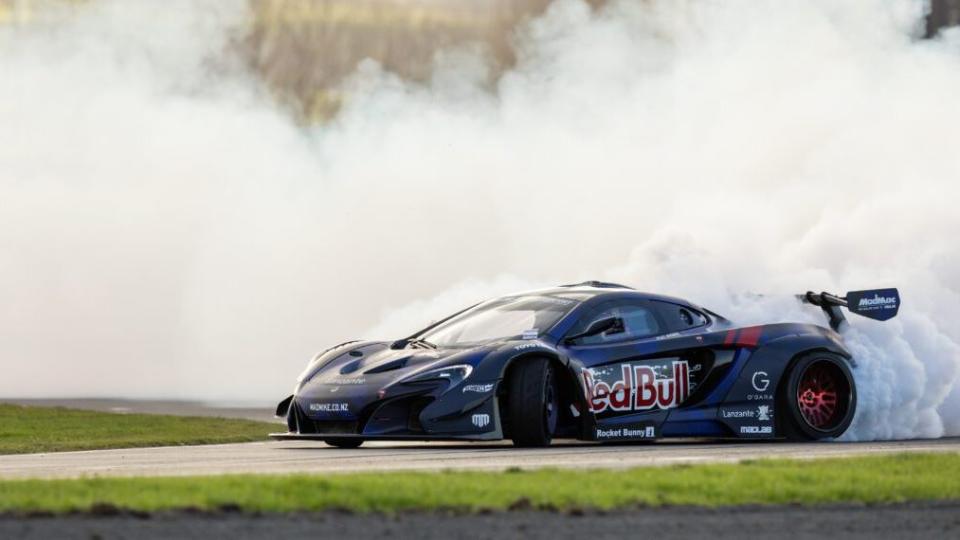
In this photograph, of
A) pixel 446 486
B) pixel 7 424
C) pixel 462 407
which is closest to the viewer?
pixel 446 486

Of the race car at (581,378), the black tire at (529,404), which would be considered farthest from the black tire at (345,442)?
the black tire at (529,404)

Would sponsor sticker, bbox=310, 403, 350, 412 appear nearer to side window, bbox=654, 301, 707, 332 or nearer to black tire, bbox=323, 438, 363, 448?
black tire, bbox=323, 438, 363, 448

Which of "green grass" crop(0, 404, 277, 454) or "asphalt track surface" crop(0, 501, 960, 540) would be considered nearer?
"asphalt track surface" crop(0, 501, 960, 540)

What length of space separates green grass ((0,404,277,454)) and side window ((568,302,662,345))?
4886 mm

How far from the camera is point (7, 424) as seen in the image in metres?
24.0

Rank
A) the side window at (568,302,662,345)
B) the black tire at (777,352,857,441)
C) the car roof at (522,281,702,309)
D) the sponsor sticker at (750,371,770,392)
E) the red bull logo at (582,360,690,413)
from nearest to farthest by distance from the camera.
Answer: the red bull logo at (582,360,690,413) → the side window at (568,302,662,345) → the car roof at (522,281,702,309) → the sponsor sticker at (750,371,770,392) → the black tire at (777,352,857,441)

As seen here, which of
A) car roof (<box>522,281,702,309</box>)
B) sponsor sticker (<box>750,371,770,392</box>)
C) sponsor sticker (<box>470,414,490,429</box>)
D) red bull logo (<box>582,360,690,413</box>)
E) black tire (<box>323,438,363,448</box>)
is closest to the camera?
sponsor sticker (<box>470,414,490,429</box>)

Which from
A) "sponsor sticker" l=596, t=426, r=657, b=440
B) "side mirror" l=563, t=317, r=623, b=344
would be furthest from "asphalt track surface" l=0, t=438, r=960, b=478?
"side mirror" l=563, t=317, r=623, b=344

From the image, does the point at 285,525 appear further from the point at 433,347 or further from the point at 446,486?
the point at 433,347

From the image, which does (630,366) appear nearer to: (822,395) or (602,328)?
(602,328)

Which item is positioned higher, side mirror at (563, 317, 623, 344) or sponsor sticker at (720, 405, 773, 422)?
side mirror at (563, 317, 623, 344)

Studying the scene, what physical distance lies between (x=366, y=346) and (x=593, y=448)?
8.06 feet

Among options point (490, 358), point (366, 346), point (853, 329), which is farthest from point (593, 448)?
point (853, 329)

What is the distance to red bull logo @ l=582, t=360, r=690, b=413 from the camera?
14820 mm
